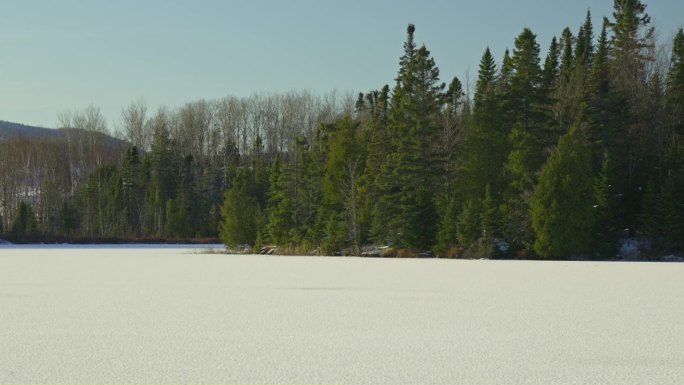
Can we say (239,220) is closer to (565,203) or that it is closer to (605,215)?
(565,203)

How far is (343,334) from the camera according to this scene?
955 cm

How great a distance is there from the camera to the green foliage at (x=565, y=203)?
38.3 m

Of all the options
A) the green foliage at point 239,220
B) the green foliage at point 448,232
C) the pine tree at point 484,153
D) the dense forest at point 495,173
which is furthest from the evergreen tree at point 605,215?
the green foliage at point 239,220

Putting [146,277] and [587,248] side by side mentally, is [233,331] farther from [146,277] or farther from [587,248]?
[587,248]

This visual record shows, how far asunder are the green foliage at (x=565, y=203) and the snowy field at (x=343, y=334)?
846 inches

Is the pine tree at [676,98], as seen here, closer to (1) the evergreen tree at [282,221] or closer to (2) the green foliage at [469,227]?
(2) the green foliage at [469,227]

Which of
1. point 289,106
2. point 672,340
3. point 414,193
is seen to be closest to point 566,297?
point 672,340

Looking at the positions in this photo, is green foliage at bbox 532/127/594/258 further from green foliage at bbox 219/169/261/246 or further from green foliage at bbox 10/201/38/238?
green foliage at bbox 10/201/38/238

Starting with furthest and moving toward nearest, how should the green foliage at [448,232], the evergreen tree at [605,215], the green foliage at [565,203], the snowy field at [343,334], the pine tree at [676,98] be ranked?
the pine tree at [676,98]
the green foliage at [448,232]
the evergreen tree at [605,215]
the green foliage at [565,203]
the snowy field at [343,334]

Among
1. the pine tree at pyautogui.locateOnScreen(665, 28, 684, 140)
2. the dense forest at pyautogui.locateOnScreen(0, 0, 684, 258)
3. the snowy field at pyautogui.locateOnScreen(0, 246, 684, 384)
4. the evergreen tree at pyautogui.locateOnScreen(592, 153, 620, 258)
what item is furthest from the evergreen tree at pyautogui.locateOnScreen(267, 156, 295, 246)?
the snowy field at pyautogui.locateOnScreen(0, 246, 684, 384)

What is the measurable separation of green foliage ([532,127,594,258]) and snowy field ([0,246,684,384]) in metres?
21.5

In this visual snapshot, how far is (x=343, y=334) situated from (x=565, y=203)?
32.1 metres

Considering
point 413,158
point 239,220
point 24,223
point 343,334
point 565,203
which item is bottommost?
point 343,334

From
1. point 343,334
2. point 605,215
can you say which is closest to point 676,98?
point 605,215
